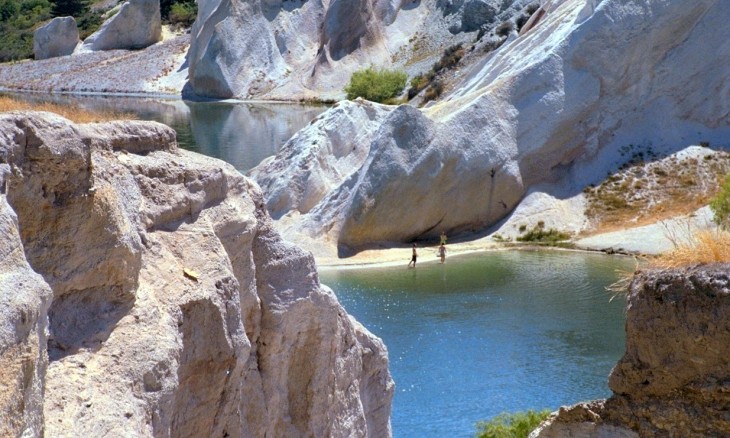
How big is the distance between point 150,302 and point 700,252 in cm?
655

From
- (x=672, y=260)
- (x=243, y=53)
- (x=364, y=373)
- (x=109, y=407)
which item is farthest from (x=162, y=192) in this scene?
(x=243, y=53)

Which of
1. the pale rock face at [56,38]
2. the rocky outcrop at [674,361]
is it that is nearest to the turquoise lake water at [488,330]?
the rocky outcrop at [674,361]

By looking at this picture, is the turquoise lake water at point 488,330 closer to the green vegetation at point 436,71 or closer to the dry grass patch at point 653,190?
the dry grass patch at point 653,190

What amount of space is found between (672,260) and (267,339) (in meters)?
4.57

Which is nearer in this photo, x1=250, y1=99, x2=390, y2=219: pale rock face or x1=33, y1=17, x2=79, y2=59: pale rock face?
x1=250, y1=99, x2=390, y2=219: pale rock face

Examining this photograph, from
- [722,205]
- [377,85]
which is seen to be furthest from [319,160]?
[377,85]

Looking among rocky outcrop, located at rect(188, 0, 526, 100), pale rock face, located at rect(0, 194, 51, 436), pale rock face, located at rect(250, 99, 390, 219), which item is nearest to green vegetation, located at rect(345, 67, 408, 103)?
rocky outcrop, located at rect(188, 0, 526, 100)

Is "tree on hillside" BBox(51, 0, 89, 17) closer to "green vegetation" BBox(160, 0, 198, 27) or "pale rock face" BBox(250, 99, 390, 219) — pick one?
"green vegetation" BBox(160, 0, 198, 27)

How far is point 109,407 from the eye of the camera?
6457 millimetres

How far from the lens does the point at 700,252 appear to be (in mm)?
11805

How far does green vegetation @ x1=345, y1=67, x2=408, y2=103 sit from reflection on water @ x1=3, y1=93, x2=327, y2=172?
2787 mm

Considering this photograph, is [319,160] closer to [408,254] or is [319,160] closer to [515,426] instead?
[408,254]

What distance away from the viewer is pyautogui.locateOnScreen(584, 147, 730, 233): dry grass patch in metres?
39.0

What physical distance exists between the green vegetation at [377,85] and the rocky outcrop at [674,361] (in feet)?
199
